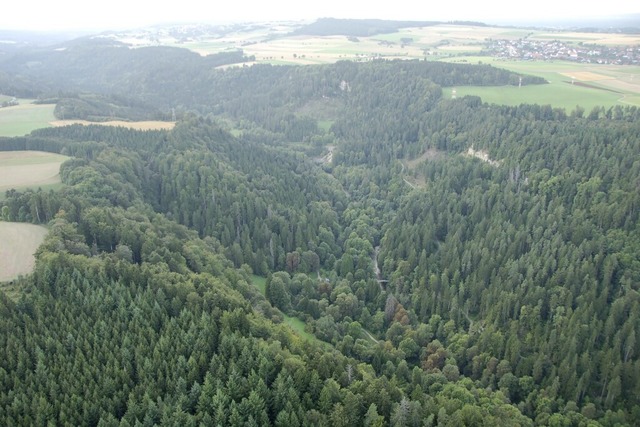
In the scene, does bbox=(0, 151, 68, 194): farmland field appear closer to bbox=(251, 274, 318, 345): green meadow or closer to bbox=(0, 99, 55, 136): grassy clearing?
bbox=(0, 99, 55, 136): grassy clearing

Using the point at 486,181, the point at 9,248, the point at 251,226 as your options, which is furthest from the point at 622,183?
→ the point at 9,248

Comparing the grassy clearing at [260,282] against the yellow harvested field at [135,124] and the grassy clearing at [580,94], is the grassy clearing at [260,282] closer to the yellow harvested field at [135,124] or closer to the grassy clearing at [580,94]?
the yellow harvested field at [135,124]

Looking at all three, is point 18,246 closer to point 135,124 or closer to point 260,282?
point 260,282

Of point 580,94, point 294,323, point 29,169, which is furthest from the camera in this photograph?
point 580,94

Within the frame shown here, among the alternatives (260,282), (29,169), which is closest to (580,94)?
(260,282)

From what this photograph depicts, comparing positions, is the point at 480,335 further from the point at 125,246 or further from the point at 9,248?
the point at 9,248
